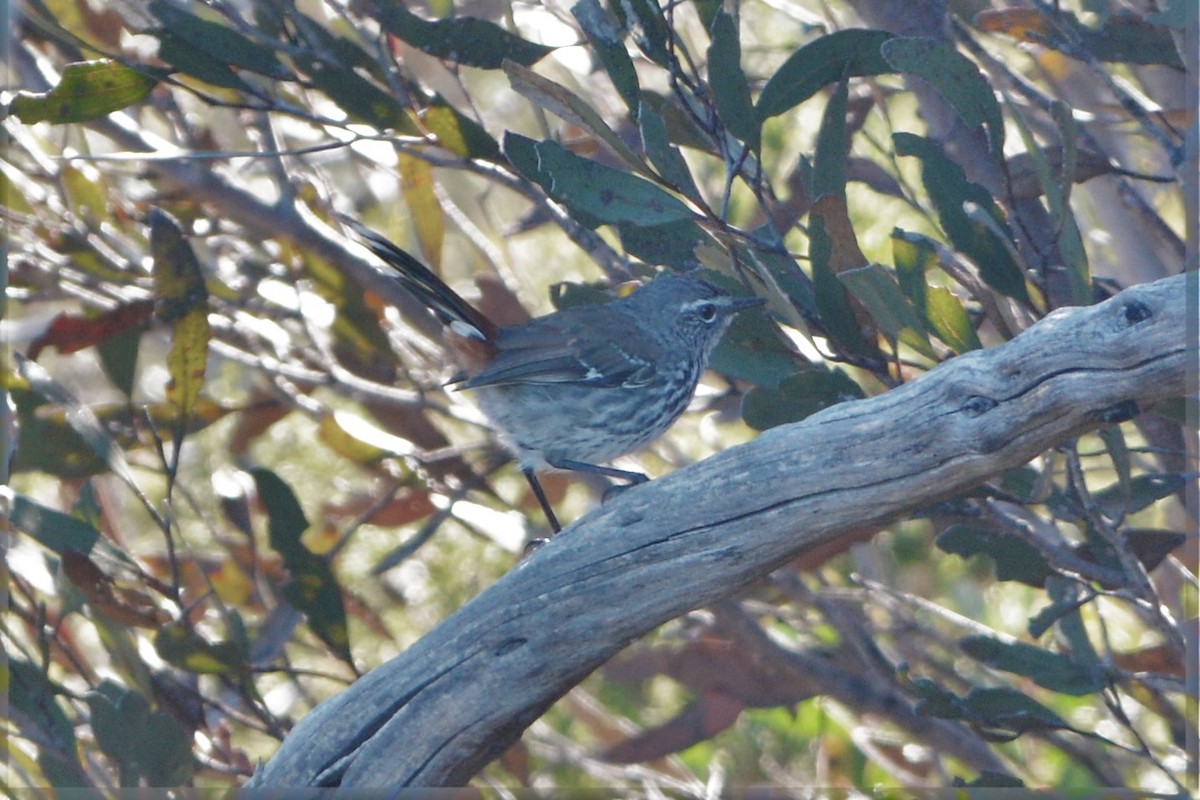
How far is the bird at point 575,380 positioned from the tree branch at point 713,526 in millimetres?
931

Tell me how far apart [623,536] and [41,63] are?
105 inches

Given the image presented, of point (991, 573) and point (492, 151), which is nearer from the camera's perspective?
point (492, 151)

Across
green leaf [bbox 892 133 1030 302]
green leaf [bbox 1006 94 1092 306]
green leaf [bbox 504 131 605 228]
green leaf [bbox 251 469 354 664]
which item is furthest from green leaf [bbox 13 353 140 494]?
green leaf [bbox 1006 94 1092 306]

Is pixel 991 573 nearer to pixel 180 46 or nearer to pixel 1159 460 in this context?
pixel 1159 460

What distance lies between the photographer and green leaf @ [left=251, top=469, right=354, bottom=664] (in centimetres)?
327

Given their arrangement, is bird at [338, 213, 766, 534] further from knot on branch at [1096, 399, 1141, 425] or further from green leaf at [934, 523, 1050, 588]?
knot on branch at [1096, 399, 1141, 425]

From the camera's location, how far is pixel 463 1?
161 inches

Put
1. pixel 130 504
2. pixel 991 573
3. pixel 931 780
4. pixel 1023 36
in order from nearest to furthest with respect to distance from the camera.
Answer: pixel 1023 36
pixel 931 780
pixel 991 573
pixel 130 504

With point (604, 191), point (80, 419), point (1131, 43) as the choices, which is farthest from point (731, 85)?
point (80, 419)

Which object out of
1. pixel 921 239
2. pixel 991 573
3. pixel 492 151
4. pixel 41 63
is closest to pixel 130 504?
pixel 41 63

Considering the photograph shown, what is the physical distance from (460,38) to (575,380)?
3.37 feet

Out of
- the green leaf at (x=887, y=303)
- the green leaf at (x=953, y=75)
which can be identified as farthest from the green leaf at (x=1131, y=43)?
the green leaf at (x=887, y=303)

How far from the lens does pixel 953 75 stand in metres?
2.57

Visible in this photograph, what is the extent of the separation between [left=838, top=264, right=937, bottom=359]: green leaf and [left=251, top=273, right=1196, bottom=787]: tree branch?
0.19 meters
